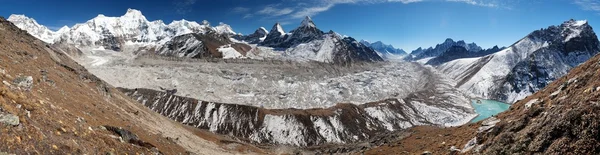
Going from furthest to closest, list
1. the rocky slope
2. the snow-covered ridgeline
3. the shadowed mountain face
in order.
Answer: the snow-covered ridgeline, the rocky slope, the shadowed mountain face

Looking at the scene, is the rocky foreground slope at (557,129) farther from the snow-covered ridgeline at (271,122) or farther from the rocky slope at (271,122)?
the rocky slope at (271,122)

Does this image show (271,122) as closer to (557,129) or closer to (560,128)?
(557,129)

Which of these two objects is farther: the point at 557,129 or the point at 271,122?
the point at 271,122

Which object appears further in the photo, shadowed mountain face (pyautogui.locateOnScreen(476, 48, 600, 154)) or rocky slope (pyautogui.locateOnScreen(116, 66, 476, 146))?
rocky slope (pyautogui.locateOnScreen(116, 66, 476, 146))

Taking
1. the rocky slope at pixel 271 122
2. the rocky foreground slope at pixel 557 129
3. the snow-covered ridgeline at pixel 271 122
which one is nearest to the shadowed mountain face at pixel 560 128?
the rocky foreground slope at pixel 557 129

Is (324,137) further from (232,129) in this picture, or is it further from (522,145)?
(522,145)

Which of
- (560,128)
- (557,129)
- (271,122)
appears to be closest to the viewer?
(560,128)

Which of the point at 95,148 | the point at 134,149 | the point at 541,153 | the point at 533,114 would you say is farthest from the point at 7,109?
the point at 533,114

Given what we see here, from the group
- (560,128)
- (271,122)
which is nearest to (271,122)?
(271,122)

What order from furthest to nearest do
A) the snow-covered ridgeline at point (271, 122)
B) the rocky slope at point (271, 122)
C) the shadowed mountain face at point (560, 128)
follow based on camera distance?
1. the snow-covered ridgeline at point (271, 122)
2. the rocky slope at point (271, 122)
3. the shadowed mountain face at point (560, 128)

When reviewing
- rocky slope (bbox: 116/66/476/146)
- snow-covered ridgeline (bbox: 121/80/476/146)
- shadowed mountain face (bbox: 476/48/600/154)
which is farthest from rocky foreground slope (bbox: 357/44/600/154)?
rocky slope (bbox: 116/66/476/146)

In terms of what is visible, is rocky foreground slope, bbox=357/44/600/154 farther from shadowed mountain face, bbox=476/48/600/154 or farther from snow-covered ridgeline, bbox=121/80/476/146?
snow-covered ridgeline, bbox=121/80/476/146
